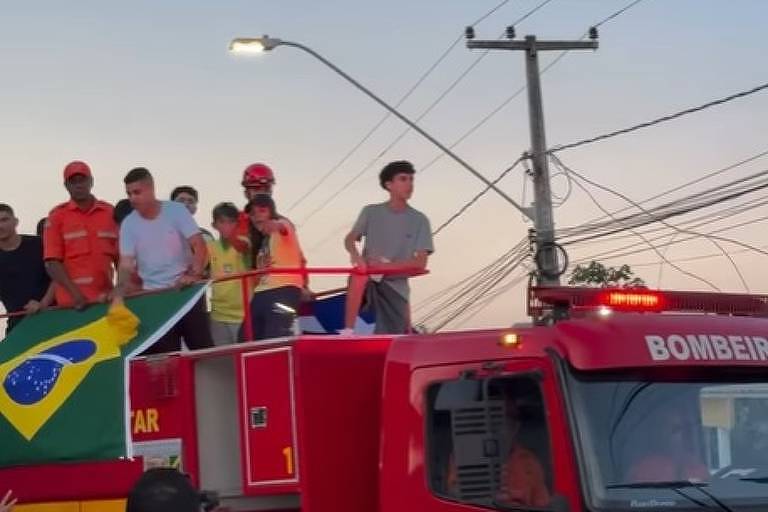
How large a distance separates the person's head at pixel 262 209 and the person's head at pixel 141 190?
26.9 inches

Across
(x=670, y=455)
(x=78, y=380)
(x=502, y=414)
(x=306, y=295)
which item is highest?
(x=306, y=295)

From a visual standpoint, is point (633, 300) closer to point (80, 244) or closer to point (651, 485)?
point (651, 485)

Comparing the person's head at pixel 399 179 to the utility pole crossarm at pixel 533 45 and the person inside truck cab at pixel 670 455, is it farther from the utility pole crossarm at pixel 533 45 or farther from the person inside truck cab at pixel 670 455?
the utility pole crossarm at pixel 533 45

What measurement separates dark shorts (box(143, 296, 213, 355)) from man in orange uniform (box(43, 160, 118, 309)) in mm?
789

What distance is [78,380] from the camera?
28.1 ft

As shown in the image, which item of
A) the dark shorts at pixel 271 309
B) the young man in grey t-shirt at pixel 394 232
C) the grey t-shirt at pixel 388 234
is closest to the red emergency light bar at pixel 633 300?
→ the young man in grey t-shirt at pixel 394 232

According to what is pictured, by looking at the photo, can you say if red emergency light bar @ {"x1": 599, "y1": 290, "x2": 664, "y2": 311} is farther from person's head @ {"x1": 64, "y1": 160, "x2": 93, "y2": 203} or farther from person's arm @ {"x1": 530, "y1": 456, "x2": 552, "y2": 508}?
person's head @ {"x1": 64, "y1": 160, "x2": 93, "y2": 203}

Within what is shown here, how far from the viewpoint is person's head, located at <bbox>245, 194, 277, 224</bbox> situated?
8766mm

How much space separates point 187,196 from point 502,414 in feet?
16.9

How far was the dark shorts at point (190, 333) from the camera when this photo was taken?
8.59 meters

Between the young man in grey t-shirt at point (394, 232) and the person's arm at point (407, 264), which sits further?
the young man in grey t-shirt at point (394, 232)

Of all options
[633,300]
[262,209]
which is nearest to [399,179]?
[262,209]

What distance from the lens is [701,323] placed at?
648 cm

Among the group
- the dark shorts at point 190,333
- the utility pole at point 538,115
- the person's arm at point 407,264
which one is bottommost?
the dark shorts at point 190,333
